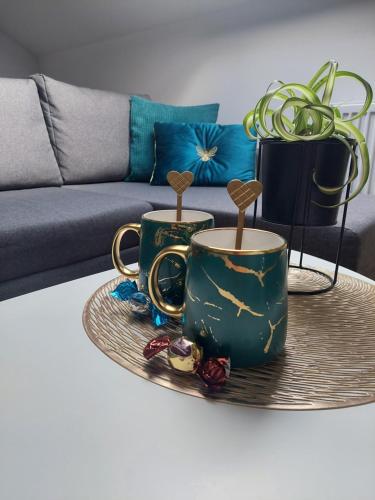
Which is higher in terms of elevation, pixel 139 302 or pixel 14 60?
pixel 14 60

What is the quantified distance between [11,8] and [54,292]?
3147 mm

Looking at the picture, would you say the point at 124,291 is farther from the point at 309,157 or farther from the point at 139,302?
the point at 309,157

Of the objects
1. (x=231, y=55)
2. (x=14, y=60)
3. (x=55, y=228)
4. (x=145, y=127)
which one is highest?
(x=14, y=60)

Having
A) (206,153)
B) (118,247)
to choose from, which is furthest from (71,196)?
(118,247)

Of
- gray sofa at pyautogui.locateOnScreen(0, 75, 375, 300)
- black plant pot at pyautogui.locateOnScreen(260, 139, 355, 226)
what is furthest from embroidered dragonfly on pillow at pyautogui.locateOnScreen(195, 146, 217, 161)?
black plant pot at pyautogui.locateOnScreen(260, 139, 355, 226)

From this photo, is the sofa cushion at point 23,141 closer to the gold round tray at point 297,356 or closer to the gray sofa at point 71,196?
the gray sofa at point 71,196

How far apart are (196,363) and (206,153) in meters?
1.53

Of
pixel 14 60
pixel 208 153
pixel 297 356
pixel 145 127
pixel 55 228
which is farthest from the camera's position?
pixel 14 60

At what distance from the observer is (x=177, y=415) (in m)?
0.31

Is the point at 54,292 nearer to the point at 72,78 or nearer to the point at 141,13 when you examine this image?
the point at 141,13

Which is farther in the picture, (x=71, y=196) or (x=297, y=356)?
(x=71, y=196)

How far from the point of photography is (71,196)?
56.9 inches

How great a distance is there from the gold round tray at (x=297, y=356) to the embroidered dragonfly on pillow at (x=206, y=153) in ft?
4.31

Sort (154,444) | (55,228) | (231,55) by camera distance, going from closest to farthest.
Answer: (154,444) → (55,228) → (231,55)
